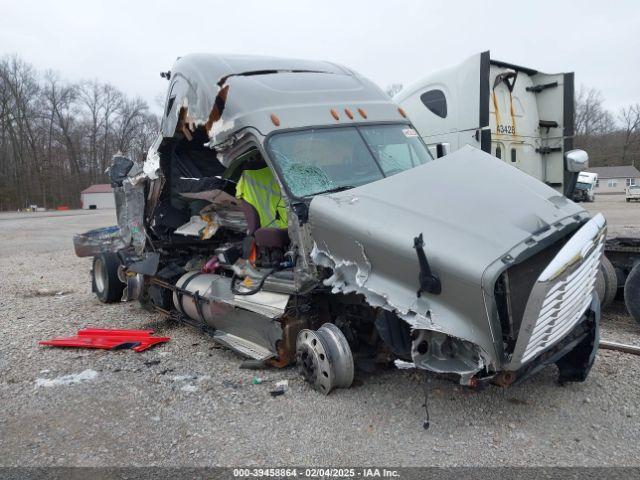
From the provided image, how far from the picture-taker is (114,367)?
5.17m

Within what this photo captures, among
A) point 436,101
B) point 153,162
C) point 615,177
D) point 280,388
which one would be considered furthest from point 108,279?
point 615,177

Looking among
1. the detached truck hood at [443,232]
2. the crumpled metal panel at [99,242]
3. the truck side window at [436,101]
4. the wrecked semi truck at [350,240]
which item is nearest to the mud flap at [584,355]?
the wrecked semi truck at [350,240]

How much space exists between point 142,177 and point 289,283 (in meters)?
3.99

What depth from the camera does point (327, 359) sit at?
4.11 meters

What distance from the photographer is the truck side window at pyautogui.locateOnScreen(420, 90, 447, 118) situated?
861 centimetres

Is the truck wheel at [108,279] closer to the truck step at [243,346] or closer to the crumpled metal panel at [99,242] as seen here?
the crumpled metal panel at [99,242]

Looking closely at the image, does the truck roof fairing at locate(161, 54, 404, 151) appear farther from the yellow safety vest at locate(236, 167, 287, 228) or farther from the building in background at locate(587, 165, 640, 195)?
the building in background at locate(587, 165, 640, 195)

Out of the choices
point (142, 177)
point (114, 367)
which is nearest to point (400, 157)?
point (114, 367)

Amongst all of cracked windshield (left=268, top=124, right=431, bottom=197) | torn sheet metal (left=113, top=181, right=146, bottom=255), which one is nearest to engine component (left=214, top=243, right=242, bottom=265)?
cracked windshield (left=268, top=124, right=431, bottom=197)

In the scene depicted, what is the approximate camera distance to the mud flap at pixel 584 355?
13.3 feet

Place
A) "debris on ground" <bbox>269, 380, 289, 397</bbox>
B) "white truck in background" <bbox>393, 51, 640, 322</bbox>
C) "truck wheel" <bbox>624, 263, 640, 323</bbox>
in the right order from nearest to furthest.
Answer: "debris on ground" <bbox>269, 380, 289, 397</bbox>
"truck wheel" <bbox>624, 263, 640, 323</bbox>
"white truck in background" <bbox>393, 51, 640, 322</bbox>

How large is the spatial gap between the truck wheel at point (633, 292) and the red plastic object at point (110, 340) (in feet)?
17.0

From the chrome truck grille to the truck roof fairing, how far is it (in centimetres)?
264

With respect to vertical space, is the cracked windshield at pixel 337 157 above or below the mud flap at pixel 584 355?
above
